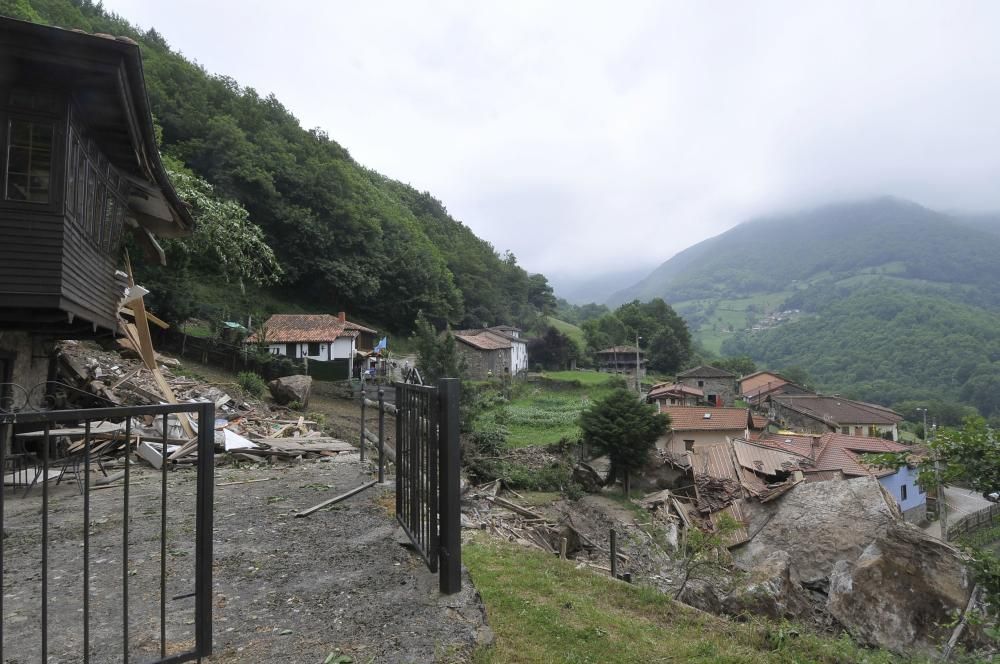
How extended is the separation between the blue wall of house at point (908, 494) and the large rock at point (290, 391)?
88.5ft

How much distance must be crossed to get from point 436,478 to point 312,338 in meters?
30.3

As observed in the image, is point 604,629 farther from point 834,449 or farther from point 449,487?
point 834,449

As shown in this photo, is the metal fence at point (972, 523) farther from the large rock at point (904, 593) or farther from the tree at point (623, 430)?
the large rock at point (904, 593)

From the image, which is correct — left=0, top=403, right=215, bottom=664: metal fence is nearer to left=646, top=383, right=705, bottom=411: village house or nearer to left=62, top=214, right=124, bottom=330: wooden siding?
left=62, top=214, right=124, bottom=330: wooden siding

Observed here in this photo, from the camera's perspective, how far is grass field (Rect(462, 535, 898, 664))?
393 centimetres

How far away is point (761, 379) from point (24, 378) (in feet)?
208

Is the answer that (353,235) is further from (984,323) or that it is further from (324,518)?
(984,323)

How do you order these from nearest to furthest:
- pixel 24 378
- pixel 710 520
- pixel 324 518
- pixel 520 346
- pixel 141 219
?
pixel 324 518
pixel 24 378
pixel 141 219
pixel 710 520
pixel 520 346

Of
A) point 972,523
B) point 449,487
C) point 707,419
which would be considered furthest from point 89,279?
point 972,523

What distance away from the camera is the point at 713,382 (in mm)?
56219

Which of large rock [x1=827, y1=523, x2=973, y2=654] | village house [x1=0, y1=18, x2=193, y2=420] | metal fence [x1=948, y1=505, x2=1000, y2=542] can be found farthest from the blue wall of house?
village house [x1=0, y1=18, x2=193, y2=420]

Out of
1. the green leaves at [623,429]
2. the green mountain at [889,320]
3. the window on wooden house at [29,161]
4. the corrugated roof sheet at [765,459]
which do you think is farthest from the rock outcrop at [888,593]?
the green mountain at [889,320]

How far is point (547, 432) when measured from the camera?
99.6 feet

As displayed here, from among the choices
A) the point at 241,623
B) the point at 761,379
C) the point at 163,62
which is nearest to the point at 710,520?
the point at 241,623
